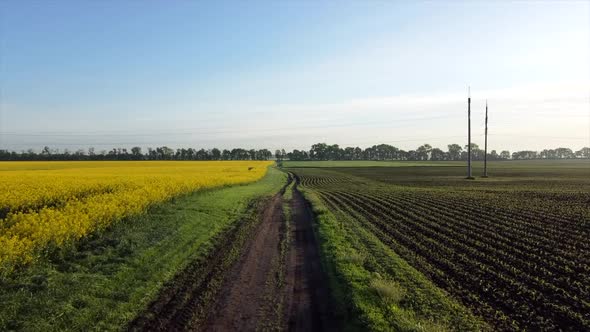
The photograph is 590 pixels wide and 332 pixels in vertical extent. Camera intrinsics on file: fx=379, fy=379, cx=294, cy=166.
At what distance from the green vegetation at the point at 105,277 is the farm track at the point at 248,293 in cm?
52

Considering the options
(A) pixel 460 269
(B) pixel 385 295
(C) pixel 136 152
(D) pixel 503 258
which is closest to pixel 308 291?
(B) pixel 385 295

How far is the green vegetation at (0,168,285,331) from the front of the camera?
24.5 ft

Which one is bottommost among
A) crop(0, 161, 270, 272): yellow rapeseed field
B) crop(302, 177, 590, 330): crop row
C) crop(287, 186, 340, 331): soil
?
crop(287, 186, 340, 331): soil

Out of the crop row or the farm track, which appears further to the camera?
the crop row

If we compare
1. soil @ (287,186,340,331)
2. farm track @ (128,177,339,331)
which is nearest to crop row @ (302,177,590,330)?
soil @ (287,186,340,331)

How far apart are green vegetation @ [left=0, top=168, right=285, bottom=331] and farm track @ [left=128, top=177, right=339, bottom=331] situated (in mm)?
516

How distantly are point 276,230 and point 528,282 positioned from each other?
9.61m

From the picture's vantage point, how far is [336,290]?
Answer: 902cm

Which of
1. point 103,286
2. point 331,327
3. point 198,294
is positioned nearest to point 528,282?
point 331,327

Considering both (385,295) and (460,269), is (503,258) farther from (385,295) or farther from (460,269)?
(385,295)

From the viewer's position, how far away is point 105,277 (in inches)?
382

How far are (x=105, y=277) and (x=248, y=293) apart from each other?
386 centimetres

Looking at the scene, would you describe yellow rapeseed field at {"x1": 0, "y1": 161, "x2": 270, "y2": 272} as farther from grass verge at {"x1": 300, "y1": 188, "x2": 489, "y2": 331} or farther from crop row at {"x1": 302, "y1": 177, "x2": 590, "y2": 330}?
crop row at {"x1": 302, "y1": 177, "x2": 590, "y2": 330}

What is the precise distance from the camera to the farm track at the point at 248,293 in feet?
24.2
